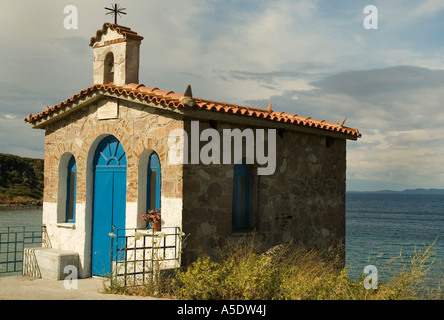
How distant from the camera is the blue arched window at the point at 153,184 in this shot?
1060 cm

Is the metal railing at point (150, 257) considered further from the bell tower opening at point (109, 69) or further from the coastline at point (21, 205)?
the coastline at point (21, 205)

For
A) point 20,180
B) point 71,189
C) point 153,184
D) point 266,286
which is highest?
point 20,180

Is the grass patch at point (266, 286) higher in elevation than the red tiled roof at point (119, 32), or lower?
lower

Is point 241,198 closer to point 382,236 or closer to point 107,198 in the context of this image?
point 107,198

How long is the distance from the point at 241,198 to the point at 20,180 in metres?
54.1

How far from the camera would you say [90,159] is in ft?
39.0

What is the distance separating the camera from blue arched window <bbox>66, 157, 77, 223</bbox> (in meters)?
12.8

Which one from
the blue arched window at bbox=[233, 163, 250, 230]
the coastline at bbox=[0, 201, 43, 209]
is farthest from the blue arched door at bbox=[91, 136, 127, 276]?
the coastline at bbox=[0, 201, 43, 209]

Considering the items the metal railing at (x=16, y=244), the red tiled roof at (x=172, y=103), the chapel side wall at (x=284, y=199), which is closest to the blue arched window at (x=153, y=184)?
the chapel side wall at (x=284, y=199)

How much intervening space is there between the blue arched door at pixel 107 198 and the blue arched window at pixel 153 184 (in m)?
0.67

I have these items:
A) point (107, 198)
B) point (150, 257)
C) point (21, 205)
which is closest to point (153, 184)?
point (107, 198)

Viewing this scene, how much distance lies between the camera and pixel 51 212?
12.8 metres

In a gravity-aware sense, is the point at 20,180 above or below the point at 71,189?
above
